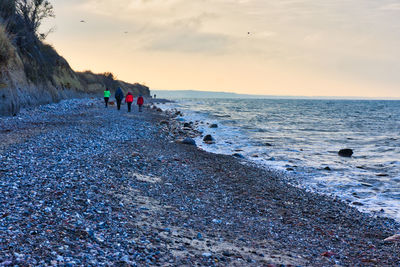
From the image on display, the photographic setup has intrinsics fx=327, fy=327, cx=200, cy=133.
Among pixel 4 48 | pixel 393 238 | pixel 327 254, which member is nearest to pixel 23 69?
pixel 4 48

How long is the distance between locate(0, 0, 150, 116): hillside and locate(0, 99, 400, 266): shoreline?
30.4ft

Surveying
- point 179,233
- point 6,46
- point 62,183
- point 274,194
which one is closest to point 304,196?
point 274,194

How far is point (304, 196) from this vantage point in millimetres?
9125

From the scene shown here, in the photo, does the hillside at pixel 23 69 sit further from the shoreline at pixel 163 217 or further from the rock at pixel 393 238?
the rock at pixel 393 238

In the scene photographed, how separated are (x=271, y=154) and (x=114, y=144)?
8.31 m

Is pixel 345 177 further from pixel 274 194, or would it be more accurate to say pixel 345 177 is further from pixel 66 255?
pixel 66 255

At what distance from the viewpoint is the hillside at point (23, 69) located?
17.9 meters

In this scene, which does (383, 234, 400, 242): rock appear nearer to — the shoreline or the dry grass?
the shoreline

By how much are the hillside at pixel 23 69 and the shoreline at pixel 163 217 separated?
925 cm

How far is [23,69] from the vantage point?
74.9 feet

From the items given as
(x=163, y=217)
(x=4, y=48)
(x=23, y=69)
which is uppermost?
(x=4, y=48)

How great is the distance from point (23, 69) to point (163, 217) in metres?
21.5

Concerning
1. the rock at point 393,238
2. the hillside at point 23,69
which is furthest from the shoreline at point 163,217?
the hillside at point 23,69

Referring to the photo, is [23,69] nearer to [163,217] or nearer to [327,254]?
[163,217]
